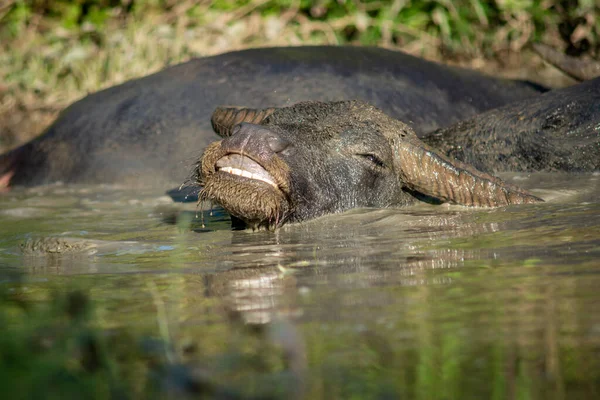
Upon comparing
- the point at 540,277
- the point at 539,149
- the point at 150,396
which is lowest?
the point at 150,396

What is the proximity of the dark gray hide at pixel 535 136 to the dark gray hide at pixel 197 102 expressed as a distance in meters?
0.69

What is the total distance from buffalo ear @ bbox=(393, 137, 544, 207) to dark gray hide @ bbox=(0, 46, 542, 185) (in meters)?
1.94

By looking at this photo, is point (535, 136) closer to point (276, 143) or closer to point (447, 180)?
point (447, 180)

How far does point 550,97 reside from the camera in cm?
692

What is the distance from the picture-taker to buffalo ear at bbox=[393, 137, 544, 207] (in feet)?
16.9

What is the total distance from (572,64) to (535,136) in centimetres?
190

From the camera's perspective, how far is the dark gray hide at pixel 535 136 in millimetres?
6473

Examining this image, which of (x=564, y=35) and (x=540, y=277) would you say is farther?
(x=564, y=35)

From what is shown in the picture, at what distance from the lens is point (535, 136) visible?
261 inches

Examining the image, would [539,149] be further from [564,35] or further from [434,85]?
[564,35]

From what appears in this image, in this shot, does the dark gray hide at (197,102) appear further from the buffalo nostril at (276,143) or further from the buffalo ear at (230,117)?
the buffalo nostril at (276,143)

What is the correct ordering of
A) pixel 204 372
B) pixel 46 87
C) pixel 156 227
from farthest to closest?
1. pixel 46 87
2. pixel 156 227
3. pixel 204 372

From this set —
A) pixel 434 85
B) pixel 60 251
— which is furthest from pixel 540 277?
pixel 434 85

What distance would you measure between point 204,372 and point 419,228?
248cm
